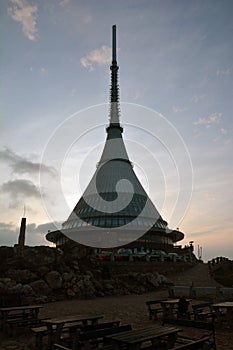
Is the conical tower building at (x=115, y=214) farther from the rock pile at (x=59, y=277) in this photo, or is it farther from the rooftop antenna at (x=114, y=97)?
the rock pile at (x=59, y=277)

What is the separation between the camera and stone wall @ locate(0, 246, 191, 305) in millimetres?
21000

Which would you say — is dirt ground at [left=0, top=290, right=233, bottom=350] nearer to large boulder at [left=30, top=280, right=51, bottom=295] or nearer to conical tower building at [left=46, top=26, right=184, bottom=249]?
large boulder at [left=30, top=280, right=51, bottom=295]

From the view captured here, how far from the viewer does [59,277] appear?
22.7 m

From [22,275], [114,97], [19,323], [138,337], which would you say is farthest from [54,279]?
[114,97]

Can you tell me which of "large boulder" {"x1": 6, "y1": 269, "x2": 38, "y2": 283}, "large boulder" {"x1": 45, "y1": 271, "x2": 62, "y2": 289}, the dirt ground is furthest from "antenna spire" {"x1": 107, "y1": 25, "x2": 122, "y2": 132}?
the dirt ground

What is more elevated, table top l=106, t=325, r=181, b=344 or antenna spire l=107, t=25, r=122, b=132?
antenna spire l=107, t=25, r=122, b=132

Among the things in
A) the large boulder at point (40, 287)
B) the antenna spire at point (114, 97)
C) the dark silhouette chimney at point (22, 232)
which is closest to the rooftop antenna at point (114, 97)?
the antenna spire at point (114, 97)

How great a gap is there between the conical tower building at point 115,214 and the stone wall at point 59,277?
15.6 meters

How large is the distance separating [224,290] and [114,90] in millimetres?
61651

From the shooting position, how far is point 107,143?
67.9 metres

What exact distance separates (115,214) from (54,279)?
91.6 feet

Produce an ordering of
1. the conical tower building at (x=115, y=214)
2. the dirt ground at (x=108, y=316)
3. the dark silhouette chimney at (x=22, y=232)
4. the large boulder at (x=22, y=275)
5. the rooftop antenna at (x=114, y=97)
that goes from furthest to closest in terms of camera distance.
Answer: the rooftop antenna at (x=114, y=97) < the conical tower building at (x=115, y=214) < the dark silhouette chimney at (x=22, y=232) < the large boulder at (x=22, y=275) < the dirt ground at (x=108, y=316)

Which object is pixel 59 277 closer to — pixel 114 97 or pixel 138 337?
pixel 138 337

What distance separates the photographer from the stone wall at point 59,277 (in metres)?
21.0
